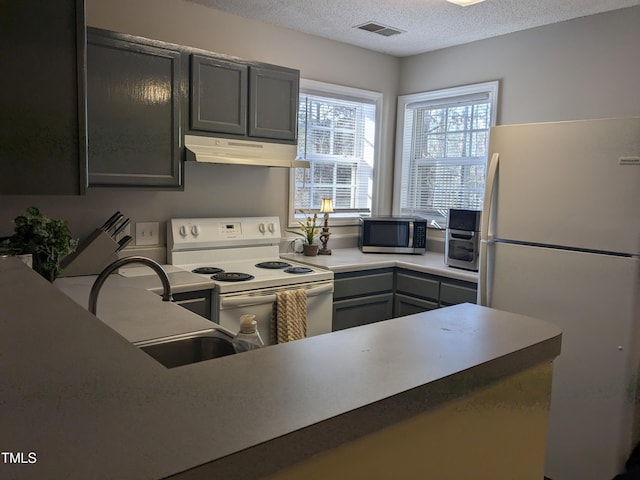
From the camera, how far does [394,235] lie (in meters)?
3.78

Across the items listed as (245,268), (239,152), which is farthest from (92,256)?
(239,152)

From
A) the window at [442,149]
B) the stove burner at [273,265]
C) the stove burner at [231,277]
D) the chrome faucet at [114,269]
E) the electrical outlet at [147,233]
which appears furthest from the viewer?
the window at [442,149]

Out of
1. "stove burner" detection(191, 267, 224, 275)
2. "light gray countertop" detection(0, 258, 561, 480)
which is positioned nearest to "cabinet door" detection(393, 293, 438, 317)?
"stove burner" detection(191, 267, 224, 275)

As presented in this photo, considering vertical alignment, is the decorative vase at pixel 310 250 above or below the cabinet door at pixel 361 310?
above

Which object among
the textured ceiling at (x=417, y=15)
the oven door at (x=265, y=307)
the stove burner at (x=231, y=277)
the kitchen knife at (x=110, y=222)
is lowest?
the oven door at (x=265, y=307)

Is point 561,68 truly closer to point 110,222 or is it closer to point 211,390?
point 110,222

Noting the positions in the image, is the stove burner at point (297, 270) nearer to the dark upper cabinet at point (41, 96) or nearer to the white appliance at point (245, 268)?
the white appliance at point (245, 268)

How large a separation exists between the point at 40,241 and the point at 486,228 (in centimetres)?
213

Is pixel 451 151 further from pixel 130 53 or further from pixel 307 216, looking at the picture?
pixel 130 53

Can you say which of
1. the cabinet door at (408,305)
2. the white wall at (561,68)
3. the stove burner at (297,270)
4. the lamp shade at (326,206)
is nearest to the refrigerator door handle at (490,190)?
the cabinet door at (408,305)

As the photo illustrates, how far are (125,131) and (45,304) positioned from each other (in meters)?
1.69

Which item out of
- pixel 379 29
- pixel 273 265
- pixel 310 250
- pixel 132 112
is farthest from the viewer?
pixel 310 250

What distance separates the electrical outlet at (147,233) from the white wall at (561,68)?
240 cm

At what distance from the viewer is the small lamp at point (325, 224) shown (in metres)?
3.63
